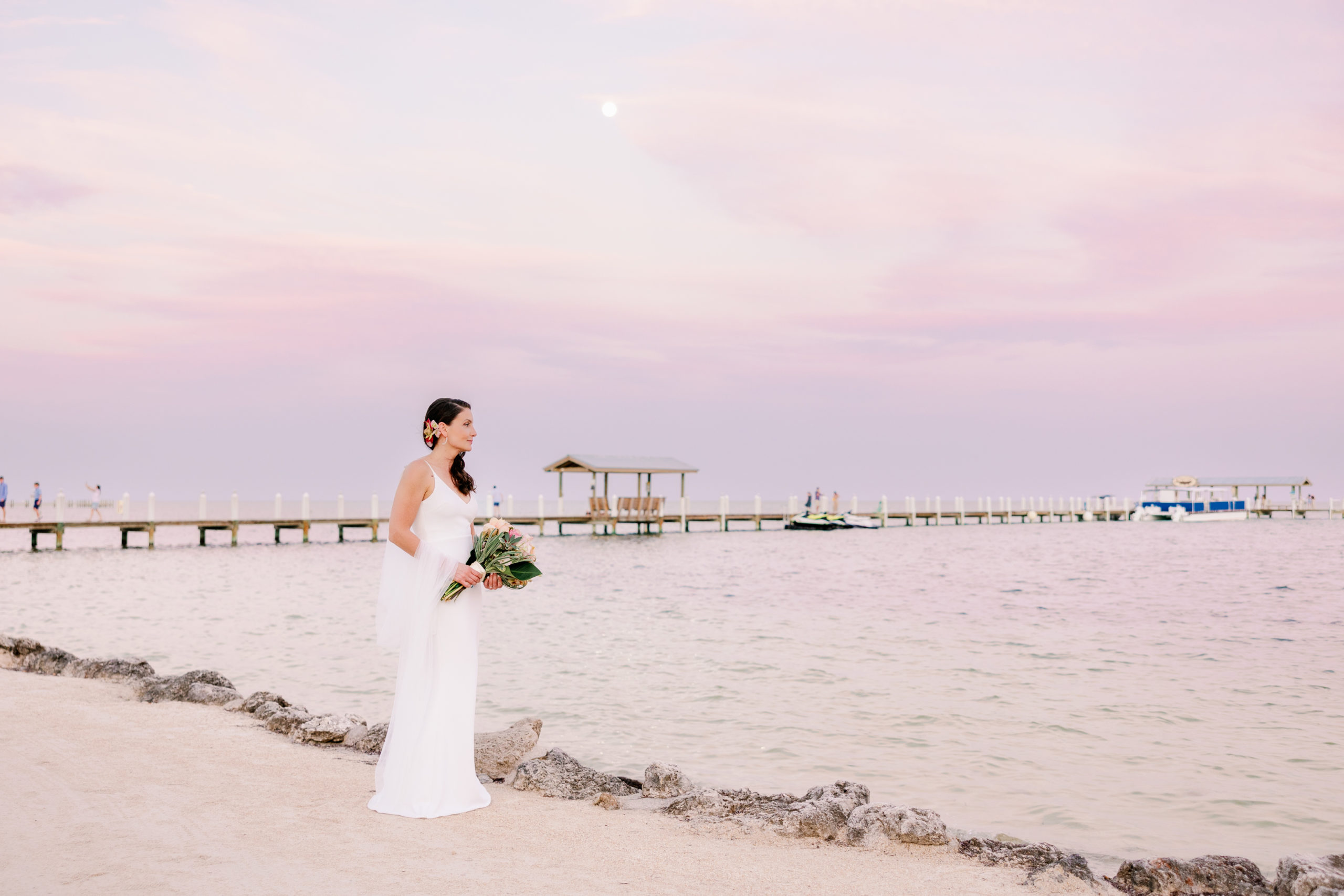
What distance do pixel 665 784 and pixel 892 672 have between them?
7.60 m

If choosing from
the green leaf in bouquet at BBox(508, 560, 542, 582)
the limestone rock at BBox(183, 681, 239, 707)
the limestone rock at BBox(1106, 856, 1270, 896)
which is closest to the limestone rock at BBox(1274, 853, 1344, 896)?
the limestone rock at BBox(1106, 856, 1270, 896)

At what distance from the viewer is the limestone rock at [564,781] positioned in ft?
21.0

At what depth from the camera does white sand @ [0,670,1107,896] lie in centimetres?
434

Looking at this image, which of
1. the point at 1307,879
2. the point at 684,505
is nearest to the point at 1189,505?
the point at 684,505

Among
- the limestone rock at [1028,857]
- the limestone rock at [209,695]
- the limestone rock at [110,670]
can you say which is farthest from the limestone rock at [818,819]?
the limestone rock at [110,670]

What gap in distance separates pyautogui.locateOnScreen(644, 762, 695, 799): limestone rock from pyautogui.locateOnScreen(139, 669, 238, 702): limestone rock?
485 centimetres

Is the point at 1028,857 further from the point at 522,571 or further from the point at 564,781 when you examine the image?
the point at 522,571

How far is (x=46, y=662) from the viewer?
11.2 metres

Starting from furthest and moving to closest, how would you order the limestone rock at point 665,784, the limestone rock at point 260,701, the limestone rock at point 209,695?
the limestone rock at point 209,695, the limestone rock at point 260,701, the limestone rock at point 665,784

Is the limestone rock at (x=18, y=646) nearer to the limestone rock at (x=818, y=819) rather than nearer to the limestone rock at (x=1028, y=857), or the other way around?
the limestone rock at (x=818, y=819)

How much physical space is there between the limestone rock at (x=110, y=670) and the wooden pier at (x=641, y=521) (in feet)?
21.5

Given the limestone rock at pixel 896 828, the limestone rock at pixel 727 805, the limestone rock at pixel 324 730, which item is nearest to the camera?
the limestone rock at pixel 896 828

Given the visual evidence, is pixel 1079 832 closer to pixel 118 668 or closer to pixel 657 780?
pixel 657 780

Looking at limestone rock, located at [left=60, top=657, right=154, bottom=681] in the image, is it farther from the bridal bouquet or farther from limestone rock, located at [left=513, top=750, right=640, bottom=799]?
the bridal bouquet
